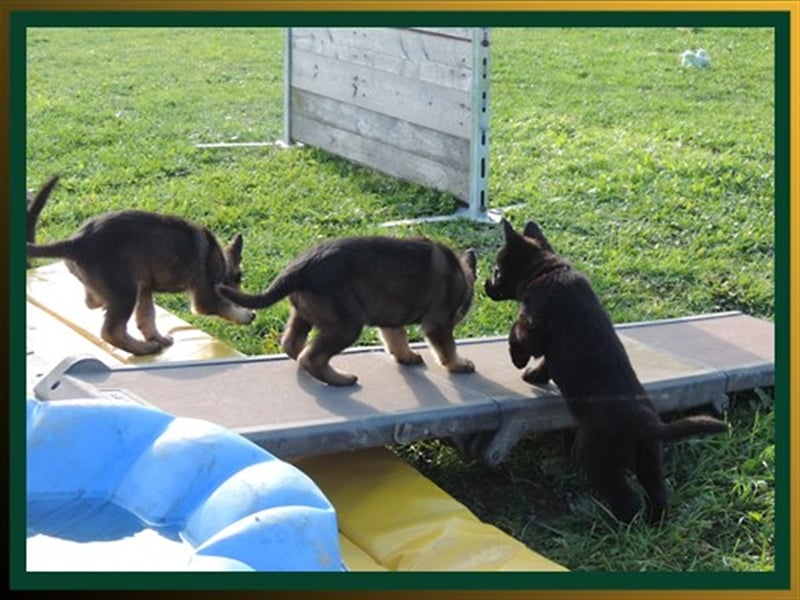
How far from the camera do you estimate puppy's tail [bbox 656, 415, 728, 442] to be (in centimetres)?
538

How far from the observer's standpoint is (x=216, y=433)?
5090 millimetres

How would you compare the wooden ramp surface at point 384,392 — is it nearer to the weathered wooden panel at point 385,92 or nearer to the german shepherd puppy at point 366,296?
the german shepherd puppy at point 366,296

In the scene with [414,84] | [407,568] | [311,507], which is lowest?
[407,568]

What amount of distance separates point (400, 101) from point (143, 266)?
4584 mm

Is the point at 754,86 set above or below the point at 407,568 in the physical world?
above

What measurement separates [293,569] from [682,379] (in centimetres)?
255

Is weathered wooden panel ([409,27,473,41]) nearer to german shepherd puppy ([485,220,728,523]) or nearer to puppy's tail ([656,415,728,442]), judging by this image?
german shepherd puppy ([485,220,728,523])

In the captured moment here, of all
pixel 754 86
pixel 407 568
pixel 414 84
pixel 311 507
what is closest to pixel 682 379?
pixel 407 568

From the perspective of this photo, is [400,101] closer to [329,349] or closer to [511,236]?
[511,236]

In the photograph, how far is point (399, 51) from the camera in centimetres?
1099

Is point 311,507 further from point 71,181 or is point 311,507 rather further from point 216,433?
point 71,181

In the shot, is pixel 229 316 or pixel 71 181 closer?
pixel 229 316

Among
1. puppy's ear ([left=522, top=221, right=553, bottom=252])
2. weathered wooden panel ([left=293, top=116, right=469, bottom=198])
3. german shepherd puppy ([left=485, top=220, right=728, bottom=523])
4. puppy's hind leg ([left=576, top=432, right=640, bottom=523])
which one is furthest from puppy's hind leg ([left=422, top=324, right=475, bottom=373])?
weathered wooden panel ([left=293, top=116, right=469, bottom=198])

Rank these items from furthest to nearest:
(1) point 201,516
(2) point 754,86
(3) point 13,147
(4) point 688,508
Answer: (2) point 754,86
(4) point 688,508
(1) point 201,516
(3) point 13,147
